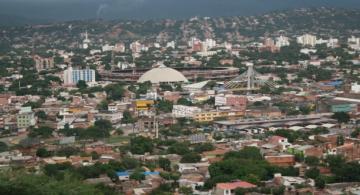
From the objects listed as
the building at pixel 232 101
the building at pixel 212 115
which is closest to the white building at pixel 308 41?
the building at pixel 232 101

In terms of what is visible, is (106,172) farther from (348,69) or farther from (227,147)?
(348,69)

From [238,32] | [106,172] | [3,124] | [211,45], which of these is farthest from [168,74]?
[238,32]

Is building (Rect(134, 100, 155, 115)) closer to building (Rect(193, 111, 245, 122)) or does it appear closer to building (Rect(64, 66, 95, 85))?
building (Rect(193, 111, 245, 122))

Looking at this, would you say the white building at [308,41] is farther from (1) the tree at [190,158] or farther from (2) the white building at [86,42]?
(1) the tree at [190,158]

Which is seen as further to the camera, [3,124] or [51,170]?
[3,124]

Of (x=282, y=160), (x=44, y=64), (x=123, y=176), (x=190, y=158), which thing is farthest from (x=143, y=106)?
(x=44, y=64)

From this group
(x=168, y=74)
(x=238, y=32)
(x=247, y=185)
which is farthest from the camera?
(x=238, y=32)

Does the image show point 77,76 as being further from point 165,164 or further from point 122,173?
point 122,173
